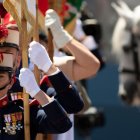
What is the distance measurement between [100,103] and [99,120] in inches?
33.7

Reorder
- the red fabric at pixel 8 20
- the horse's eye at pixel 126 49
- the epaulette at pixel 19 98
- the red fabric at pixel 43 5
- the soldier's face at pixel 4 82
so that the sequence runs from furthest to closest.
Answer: the horse's eye at pixel 126 49 → the red fabric at pixel 43 5 → the red fabric at pixel 8 20 → the epaulette at pixel 19 98 → the soldier's face at pixel 4 82

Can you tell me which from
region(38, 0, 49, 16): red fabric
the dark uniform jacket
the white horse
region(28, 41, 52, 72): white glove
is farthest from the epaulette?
the white horse

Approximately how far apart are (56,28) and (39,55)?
431 millimetres

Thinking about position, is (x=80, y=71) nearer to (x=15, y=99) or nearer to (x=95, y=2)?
(x=15, y=99)

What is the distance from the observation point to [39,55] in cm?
430

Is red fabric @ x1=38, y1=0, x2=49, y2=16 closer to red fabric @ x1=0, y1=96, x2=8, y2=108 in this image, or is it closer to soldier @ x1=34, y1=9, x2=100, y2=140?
soldier @ x1=34, y1=9, x2=100, y2=140

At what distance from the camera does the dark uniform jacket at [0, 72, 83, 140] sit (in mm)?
4273

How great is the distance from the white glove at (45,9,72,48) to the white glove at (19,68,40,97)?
48 cm

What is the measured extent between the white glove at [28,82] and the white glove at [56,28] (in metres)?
0.48

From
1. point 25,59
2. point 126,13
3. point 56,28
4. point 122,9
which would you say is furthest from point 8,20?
point 122,9

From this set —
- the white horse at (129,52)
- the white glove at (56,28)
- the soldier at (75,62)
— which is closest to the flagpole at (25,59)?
the white glove at (56,28)

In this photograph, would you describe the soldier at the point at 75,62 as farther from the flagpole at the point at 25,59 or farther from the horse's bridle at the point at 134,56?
the horse's bridle at the point at 134,56

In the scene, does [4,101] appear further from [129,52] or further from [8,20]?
[129,52]

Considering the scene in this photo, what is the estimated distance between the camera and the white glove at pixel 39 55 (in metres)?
4.27
